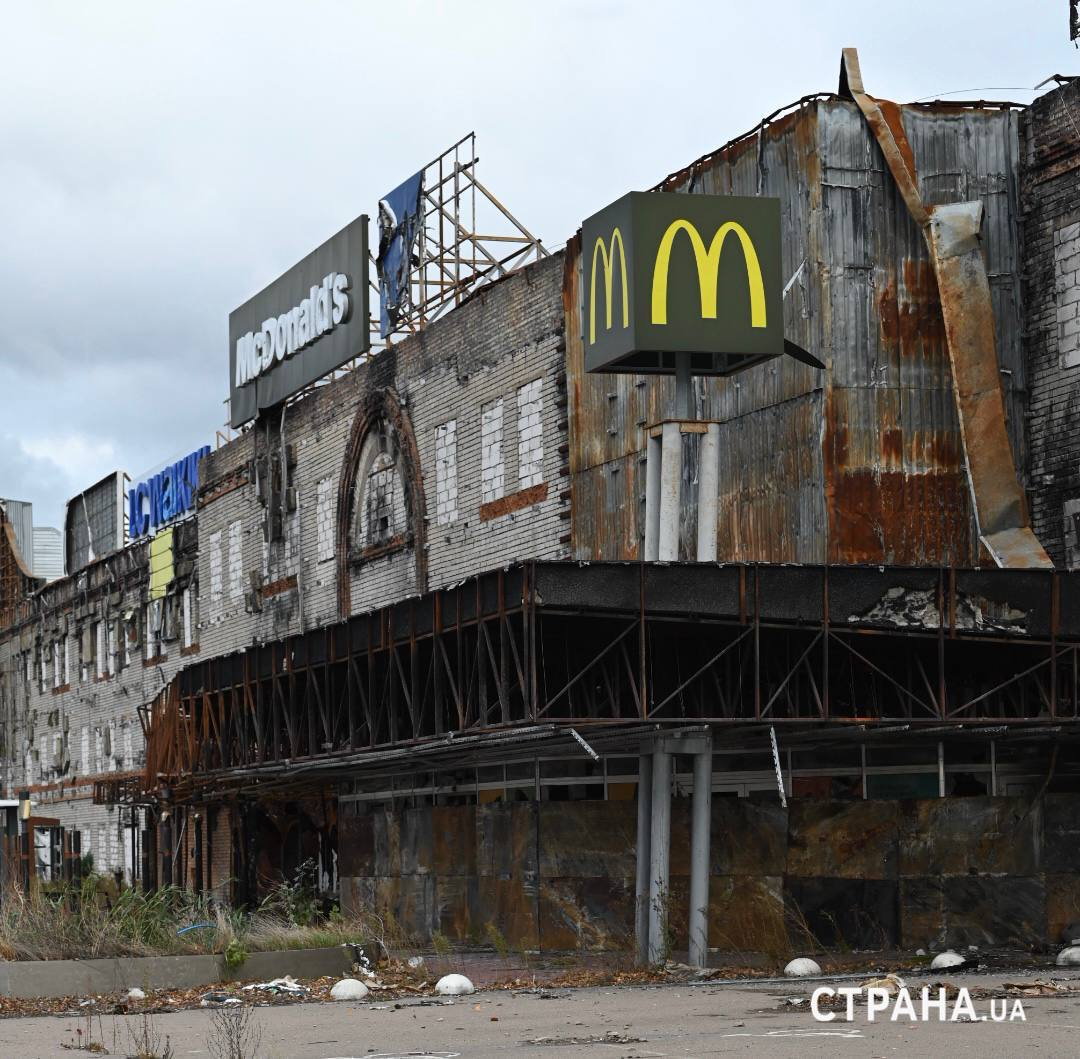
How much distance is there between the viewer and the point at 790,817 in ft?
96.7

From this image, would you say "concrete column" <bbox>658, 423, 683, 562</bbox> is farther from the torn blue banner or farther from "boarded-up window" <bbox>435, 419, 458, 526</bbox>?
the torn blue banner

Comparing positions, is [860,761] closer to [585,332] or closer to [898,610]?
[898,610]

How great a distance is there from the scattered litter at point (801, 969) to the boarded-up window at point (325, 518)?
2112cm

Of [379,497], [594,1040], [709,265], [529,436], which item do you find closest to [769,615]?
[709,265]

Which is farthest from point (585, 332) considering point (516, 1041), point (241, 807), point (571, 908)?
point (241, 807)

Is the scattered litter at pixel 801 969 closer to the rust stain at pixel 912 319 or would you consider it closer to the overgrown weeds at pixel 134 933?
the overgrown weeds at pixel 134 933

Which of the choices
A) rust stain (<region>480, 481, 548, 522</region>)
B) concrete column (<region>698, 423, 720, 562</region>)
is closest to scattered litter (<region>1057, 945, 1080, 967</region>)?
concrete column (<region>698, 423, 720, 562</region>)

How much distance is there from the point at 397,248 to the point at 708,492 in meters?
18.1

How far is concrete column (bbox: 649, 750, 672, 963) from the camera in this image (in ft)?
86.4

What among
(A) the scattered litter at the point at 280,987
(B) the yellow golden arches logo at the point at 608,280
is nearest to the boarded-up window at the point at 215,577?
(B) the yellow golden arches logo at the point at 608,280

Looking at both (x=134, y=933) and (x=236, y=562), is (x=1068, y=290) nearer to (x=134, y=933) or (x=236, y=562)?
(x=134, y=933)

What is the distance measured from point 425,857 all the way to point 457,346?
10.2 m

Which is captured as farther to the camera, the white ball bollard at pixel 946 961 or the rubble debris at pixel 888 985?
the white ball bollard at pixel 946 961

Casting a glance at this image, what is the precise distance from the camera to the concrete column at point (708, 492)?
2741cm
